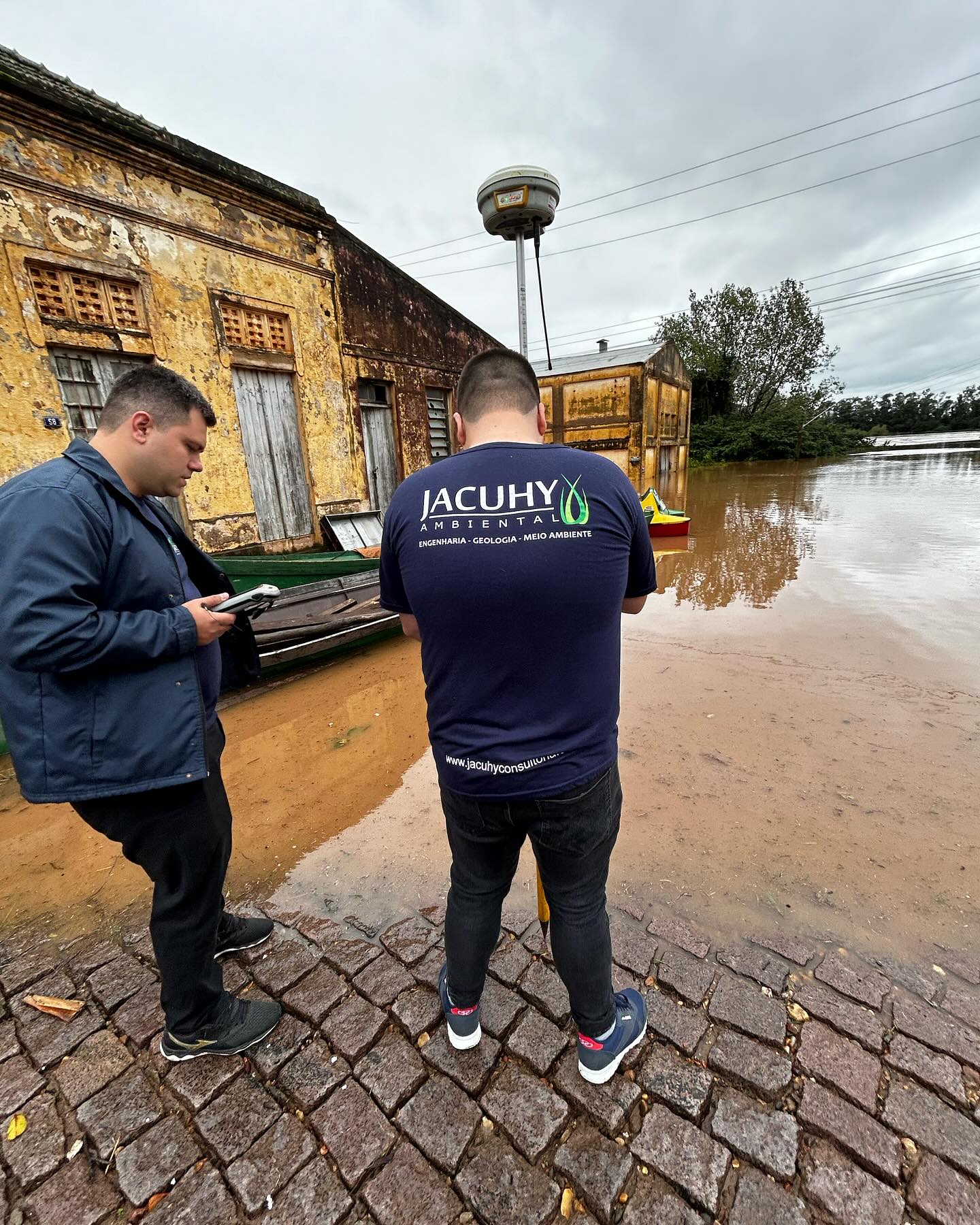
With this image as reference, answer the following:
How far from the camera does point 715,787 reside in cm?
353

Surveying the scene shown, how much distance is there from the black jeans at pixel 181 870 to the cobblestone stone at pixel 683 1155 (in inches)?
56.0

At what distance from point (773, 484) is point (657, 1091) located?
23691 mm

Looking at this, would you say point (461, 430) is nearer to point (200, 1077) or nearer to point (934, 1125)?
point (200, 1077)

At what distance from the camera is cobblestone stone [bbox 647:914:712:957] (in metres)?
2.21

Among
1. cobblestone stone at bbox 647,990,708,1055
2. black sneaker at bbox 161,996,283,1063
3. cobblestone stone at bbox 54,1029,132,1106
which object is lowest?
cobblestone stone at bbox 647,990,708,1055


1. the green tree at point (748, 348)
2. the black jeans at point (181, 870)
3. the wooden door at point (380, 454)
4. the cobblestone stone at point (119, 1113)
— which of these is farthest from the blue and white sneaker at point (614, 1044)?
the green tree at point (748, 348)

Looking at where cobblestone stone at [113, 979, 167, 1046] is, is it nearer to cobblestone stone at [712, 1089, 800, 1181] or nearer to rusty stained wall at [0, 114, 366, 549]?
cobblestone stone at [712, 1089, 800, 1181]

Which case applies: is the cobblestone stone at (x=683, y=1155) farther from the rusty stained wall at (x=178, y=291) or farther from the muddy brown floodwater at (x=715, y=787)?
the rusty stained wall at (x=178, y=291)

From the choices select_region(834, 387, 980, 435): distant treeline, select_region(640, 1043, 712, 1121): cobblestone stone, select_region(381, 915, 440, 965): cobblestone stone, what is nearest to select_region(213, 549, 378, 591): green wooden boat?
select_region(381, 915, 440, 965): cobblestone stone

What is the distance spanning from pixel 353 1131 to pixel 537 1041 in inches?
24.5

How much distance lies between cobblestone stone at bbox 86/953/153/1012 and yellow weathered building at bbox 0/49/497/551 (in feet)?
17.1

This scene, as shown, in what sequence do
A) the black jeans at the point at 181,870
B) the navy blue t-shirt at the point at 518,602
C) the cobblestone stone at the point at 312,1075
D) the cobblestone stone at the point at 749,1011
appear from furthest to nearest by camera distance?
1. the cobblestone stone at the point at 749,1011
2. the cobblestone stone at the point at 312,1075
3. the black jeans at the point at 181,870
4. the navy blue t-shirt at the point at 518,602

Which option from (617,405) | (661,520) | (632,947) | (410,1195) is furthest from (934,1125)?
(617,405)

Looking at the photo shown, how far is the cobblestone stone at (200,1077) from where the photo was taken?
5.67 feet
